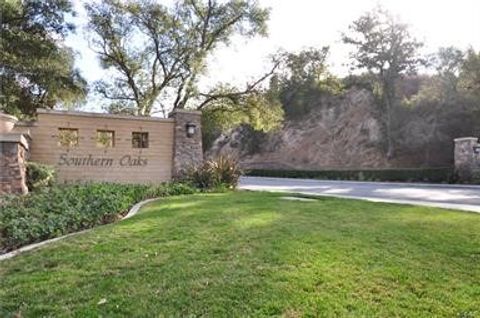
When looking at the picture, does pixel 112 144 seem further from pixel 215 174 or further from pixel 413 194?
pixel 413 194

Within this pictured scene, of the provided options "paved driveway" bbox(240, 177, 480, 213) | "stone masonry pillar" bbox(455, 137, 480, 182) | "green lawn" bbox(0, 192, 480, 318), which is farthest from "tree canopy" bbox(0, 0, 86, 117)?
"stone masonry pillar" bbox(455, 137, 480, 182)

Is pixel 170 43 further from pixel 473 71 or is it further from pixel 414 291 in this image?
pixel 414 291

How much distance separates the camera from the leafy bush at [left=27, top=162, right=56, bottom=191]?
982 centimetres

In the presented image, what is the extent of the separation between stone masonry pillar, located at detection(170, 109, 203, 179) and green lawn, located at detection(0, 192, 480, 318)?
7570 mm

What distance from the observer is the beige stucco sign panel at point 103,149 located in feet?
39.2

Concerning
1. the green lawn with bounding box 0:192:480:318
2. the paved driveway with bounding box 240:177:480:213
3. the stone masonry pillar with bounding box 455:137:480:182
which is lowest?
the green lawn with bounding box 0:192:480:318

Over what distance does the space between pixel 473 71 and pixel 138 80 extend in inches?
597

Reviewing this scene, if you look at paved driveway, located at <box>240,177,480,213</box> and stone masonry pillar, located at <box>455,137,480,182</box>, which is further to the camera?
stone masonry pillar, located at <box>455,137,480,182</box>

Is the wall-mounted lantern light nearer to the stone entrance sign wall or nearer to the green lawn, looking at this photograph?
the stone entrance sign wall

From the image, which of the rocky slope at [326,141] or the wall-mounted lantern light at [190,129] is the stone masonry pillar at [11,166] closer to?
the wall-mounted lantern light at [190,129]

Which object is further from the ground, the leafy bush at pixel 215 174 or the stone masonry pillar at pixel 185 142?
the stone masonry pillar at pixel 185 142

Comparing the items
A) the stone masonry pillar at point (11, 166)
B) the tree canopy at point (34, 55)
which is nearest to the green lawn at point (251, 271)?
the stone masonry pillar at point (11, 166)

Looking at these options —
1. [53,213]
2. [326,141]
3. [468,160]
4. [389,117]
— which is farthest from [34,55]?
[326,141]

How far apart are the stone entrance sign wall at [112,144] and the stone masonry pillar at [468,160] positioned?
11513 millimetres
